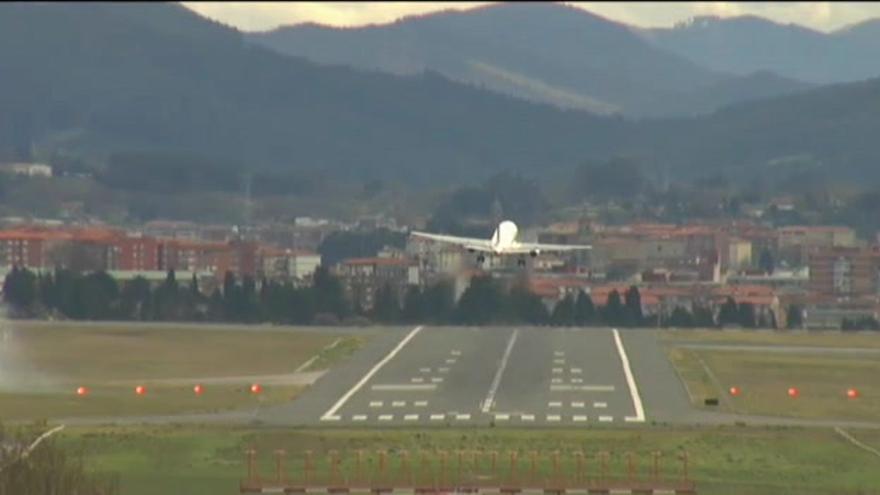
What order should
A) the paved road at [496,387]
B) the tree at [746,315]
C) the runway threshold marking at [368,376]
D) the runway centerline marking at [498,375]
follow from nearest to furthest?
1. the paved road at [496,387]
2. the runway threshold marking at [368,376]
3. the runway centerline marking at [498,375]
4. the tree at [746,315]

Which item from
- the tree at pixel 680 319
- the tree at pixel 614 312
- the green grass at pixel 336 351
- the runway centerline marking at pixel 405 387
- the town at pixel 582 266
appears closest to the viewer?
the runway centerline marking at pixel 405 387

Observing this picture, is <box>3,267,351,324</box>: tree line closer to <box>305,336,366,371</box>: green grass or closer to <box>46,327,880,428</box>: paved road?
<box>46,327,880,428</box>: paved road

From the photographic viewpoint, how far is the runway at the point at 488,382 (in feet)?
272

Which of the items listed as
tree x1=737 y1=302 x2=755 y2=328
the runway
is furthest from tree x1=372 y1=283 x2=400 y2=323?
tree x1=737 y1=302 x2=755 y2=328

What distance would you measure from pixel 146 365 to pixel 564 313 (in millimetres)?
35632

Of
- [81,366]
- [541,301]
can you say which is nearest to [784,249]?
[541,301]

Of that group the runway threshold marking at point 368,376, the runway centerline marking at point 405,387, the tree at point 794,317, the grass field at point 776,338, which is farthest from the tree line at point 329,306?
the runway centerline marking at point 405,387

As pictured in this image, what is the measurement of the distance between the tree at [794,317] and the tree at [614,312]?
6876 mm

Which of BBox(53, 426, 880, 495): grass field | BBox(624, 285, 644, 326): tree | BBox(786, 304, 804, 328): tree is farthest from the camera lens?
BBox(786, 304, 804, 328): tree

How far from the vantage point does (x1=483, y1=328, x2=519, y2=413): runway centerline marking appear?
285 ft

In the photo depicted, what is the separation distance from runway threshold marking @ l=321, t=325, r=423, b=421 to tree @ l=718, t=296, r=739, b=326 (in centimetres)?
1770

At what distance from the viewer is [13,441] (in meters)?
59.0

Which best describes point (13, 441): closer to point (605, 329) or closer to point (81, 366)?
point (81, 366)

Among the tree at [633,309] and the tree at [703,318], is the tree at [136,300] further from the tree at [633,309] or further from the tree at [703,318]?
the tree at [703,318]
